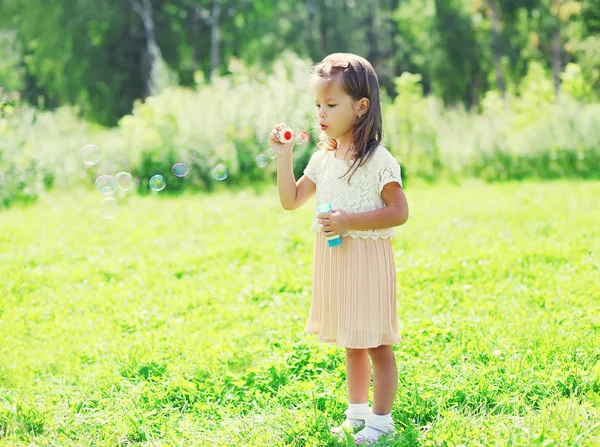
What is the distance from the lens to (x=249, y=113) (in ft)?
36.3

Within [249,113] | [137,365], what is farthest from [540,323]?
[249,113]

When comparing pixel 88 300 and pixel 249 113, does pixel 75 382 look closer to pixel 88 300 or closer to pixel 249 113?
pixel 88 300

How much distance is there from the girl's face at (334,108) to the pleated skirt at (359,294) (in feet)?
1.56

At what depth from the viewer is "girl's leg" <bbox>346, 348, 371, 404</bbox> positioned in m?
3.05

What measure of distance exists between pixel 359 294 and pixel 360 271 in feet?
0.31

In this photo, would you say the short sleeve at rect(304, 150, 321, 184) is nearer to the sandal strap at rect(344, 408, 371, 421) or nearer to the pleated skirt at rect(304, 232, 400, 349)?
the pleated skirt at rect(304, 232, 400, 349)

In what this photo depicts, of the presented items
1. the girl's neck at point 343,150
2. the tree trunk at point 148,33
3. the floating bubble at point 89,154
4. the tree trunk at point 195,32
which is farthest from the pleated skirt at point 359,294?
the tree trunk at point 195,32

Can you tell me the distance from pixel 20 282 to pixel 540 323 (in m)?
3.85

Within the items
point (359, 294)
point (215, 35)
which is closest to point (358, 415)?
point (359, 294)

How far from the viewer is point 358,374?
305 cm

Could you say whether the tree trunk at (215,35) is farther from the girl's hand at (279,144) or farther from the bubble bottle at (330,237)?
the bubble bottle at (330,237)

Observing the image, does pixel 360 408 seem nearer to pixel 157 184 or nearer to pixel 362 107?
pixel 362 107

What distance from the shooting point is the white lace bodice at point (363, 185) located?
2.85 meters

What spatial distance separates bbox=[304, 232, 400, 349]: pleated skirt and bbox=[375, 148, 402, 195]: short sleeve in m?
0.25
